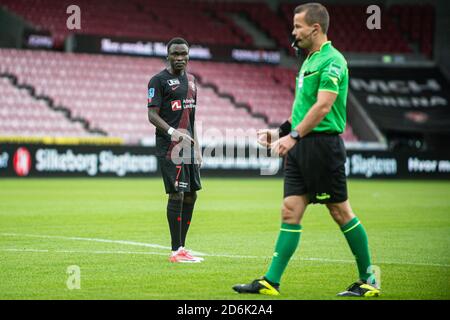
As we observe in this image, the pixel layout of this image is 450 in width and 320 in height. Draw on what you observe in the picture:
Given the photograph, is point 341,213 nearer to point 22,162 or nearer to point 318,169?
point 318,169

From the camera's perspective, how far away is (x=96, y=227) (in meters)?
12.9

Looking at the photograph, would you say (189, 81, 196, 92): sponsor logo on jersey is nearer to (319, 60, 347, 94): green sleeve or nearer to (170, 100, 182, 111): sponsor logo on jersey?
(170, 100, 182, 111): sponsor logo on jersey

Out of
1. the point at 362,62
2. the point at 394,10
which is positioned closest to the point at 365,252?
the point at 362,62

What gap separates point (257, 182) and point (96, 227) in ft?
51.2

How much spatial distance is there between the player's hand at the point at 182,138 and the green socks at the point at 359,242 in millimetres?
2696

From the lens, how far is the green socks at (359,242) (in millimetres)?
7156

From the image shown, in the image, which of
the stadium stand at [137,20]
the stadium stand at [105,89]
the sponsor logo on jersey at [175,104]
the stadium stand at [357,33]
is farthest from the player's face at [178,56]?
the stadium stand at [357,33]

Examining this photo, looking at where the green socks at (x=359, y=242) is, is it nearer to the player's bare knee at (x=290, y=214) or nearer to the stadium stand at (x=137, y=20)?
the player's bare knee at (x=290, y=214)

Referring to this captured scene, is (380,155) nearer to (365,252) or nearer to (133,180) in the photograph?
(133,180)

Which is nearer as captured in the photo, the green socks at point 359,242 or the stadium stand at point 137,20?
the green socks at point 359,242

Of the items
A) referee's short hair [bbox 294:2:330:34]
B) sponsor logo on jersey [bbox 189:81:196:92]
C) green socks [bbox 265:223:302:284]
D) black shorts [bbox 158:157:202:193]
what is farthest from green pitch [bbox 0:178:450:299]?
referee's short hair [bbox 294:2:330:34]

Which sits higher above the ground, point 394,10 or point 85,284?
point 394,10

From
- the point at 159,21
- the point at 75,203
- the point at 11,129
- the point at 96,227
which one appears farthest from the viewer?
the point at 159,21

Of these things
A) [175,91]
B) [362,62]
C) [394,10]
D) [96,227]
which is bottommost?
[96,227]
